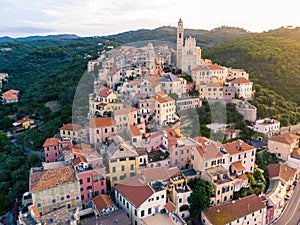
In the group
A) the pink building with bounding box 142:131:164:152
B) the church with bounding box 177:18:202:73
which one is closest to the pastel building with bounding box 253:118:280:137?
the church with bounding box 177:18:202:73

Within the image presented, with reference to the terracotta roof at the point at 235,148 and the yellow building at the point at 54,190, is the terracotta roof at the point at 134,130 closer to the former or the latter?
the yellow building at the point at 54,190

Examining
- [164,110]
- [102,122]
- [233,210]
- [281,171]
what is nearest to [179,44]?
[164,110]

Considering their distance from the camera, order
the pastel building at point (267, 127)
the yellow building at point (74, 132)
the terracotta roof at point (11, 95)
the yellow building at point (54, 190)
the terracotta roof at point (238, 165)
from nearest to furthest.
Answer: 1. the yellow building at point (54, 190)
2. the terracotta roof at point (238, 165)
3. the yellow building at point (74, 132)
4. the pastel building at point (267, 127)
5. the terracotta roof at point (11, 95)

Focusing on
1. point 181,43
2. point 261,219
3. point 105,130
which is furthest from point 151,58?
point 261,219

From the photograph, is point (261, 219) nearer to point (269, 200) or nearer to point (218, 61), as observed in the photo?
point (269, 200)

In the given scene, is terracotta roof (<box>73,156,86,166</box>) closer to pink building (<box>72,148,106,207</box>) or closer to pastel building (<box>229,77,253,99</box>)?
pink building (<box>72,148,106,207</box>)

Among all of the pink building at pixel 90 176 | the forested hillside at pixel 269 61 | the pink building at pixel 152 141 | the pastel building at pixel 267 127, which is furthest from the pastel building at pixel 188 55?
the pink building at pixel 90 176

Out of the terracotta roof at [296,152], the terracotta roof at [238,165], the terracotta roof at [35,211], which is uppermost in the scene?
the terracotta roof at [238,165]
